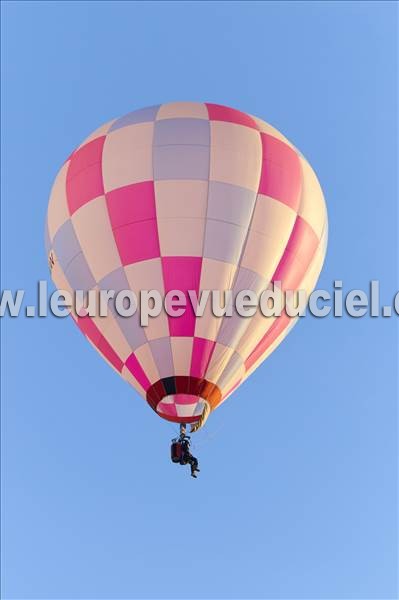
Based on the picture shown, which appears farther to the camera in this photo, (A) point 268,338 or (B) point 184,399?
(A) point 268,338

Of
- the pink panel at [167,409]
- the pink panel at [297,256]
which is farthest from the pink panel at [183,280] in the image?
the pink panel at [297,256]

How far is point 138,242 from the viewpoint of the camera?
14039 millimetres

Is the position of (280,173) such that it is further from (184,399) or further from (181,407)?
(181,407)

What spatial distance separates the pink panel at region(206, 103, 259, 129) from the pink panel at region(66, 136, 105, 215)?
1699 mm

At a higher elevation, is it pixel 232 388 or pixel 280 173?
pixel 280 173

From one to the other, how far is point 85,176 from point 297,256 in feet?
10.8

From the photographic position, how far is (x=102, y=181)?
1461 cm

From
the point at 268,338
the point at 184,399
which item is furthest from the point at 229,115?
the point at 184,399

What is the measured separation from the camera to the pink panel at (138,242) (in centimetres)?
1398

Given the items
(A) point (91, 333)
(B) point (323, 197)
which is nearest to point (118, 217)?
(A) point (91, 333)

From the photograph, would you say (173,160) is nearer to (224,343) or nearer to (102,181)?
(102,181)

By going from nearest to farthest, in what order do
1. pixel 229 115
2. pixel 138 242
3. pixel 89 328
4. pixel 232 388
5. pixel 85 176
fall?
pixel 138 242 < pixel 232 388 < pixel 89 328 < pixel 85 176 < pixel 229 115

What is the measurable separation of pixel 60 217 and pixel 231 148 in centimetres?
272

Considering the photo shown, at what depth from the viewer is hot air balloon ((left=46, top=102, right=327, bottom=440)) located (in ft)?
45.5
